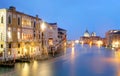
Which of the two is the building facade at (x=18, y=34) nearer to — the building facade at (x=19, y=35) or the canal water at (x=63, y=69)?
the building facade at (x=19, y=35)

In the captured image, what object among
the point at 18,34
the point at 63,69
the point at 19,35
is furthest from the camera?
the point at 19,35

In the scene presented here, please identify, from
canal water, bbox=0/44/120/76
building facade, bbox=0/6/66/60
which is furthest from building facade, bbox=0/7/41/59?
canal water, bbox=0/44/120/76

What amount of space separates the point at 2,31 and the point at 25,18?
9.70 meters

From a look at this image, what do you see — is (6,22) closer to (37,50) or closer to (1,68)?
(1,68)

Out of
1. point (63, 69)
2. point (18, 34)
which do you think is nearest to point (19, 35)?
point (18, 34)

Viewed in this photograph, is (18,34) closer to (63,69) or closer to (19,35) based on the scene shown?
(19,35)

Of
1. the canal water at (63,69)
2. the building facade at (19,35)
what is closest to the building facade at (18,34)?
the building facade at (19,35)

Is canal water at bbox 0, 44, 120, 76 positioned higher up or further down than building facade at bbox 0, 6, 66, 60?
further down

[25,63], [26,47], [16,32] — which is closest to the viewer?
[25,63]

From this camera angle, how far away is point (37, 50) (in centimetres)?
6650

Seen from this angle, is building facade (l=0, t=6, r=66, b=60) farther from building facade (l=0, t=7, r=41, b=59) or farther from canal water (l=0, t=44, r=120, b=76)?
canal water (l=0, t=44, r=120, b=76)

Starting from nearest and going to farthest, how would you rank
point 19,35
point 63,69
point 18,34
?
point 63,69 < point 18,34 < point 19,35

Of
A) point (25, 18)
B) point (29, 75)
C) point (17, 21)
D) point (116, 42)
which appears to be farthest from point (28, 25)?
point (116, 42)

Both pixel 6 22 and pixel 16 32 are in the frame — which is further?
pixel 16 32
